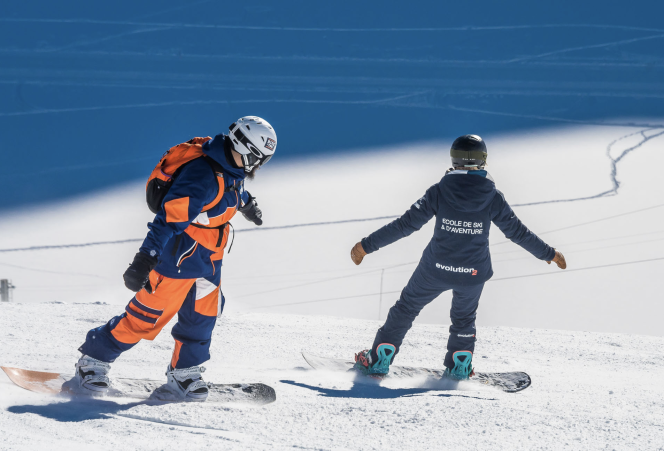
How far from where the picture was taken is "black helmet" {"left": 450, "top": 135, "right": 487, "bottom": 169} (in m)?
2.87

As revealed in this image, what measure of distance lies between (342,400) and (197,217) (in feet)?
2.99

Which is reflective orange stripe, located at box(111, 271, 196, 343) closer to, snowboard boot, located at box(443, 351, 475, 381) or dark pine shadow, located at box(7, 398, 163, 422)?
dark pine shadow, located at box(7, 398, 163, 422)

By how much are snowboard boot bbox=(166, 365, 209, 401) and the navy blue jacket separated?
898 mm

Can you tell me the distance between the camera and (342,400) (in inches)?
104

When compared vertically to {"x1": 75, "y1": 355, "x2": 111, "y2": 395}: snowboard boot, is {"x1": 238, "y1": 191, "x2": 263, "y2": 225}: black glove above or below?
above

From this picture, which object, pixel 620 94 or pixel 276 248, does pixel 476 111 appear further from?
pixel 276 248

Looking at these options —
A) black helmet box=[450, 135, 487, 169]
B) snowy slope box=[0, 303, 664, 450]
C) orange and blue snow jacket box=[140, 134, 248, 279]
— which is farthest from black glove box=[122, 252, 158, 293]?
black helmet box=[450, 135, 487, 169]

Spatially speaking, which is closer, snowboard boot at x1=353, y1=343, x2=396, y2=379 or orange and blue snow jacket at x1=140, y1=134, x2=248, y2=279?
orange and blue snow jacket at x1=140, y1=134, x2=248, y2=279

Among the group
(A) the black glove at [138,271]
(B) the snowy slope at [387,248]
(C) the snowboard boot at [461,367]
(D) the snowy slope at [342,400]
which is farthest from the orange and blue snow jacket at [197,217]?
(B) the snowy slope at [387,248]

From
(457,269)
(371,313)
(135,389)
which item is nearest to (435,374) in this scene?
(457,269)

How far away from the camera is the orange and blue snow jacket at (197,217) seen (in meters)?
2.30

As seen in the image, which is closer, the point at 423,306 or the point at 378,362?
the point at 423,306

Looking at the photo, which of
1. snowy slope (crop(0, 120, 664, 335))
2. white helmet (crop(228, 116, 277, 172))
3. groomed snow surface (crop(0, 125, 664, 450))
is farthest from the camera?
snowy slope (crop(0, 120, 664, 335))

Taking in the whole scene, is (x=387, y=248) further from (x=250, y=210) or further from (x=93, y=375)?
(x=93, y=375)
